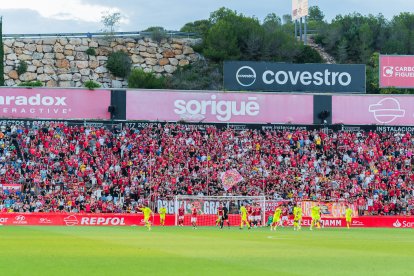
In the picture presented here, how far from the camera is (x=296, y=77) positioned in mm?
75062

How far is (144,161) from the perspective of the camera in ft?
215

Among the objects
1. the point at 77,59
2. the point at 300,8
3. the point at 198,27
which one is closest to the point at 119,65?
the point at 77,59

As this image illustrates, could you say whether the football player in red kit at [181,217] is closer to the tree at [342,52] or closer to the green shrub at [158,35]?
the green shrub at [158,35]

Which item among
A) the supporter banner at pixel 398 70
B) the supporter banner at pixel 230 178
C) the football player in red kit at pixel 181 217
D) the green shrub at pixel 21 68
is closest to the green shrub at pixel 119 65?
the green shrub at pixel 21 68

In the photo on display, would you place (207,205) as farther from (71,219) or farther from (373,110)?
(373,110)

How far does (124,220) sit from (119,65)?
41908 millimetres

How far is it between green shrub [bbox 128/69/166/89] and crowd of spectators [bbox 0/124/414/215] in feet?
73.3

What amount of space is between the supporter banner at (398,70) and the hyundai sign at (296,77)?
2.59 m

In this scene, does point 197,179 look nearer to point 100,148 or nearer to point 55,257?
point 100,148

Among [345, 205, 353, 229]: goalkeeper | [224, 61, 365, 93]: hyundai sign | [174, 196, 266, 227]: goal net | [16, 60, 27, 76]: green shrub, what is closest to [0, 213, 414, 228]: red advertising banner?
[174, 196, 266, 227]: goal net

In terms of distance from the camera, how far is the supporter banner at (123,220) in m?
54.6

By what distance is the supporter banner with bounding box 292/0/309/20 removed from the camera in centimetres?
9675

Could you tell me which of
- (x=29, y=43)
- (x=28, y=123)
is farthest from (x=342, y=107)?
(x=29, y=43)

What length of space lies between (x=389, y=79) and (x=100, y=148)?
85.3ft
